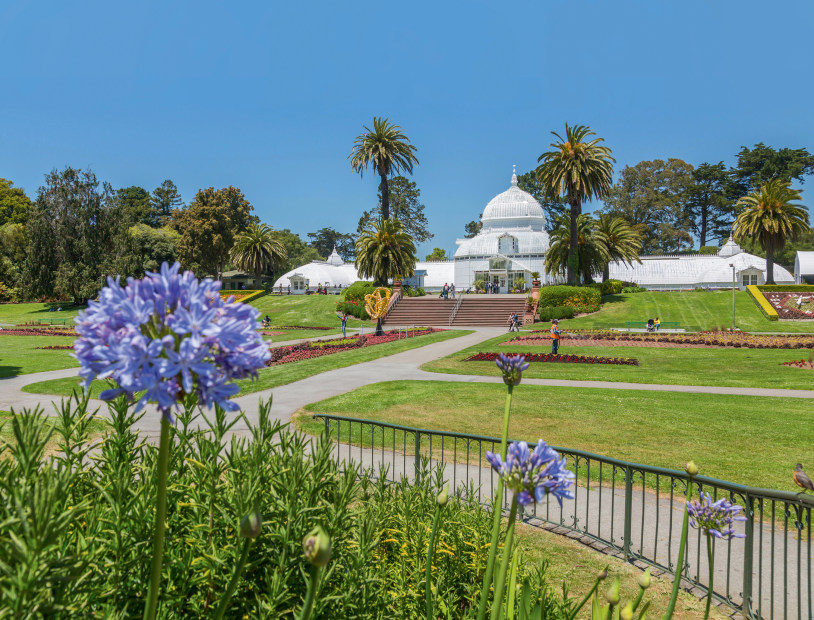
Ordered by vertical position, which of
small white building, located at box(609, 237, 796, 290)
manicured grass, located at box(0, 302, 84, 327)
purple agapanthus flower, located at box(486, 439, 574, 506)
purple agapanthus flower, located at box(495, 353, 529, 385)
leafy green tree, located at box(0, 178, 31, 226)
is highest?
leafy green tree, located at box(0, 178, 31, 226)

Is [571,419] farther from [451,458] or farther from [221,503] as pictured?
[221,503]

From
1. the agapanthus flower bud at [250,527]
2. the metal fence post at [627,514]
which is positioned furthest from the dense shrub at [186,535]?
the metal fence post at [627,514]

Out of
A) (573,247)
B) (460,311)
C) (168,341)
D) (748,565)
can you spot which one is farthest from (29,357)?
(573,247)

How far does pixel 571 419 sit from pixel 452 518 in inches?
308

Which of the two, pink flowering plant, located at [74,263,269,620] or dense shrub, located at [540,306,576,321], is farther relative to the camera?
dense shrub, located at [540,306,576,321]

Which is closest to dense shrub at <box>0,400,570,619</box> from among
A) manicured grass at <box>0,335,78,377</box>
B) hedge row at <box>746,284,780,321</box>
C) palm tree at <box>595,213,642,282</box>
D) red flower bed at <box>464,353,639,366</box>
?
manicured grass at <box>0,335,78,377</box>

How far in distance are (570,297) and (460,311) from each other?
334 inches

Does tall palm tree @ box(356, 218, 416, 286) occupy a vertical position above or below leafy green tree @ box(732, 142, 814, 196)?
→ below

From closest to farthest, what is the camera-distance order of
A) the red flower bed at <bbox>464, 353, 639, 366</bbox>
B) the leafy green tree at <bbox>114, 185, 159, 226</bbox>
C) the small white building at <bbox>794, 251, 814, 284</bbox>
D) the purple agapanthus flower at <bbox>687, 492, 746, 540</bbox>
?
1. the purple agapanthus flower at <bbox>687, 492, 746, 540</bbox>
2. the red flower bed at <bbox>464, 353, 639, 366</bbox>
3. the small white building at <bbox>794, 251, 814, 284</bbox>
4. the leafy green tree at <bbox>114, 185, 159, 226</bbox>

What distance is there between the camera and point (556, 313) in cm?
4047

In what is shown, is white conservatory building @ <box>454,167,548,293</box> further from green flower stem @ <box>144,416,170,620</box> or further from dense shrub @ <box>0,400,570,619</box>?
green flower stem @ <box>144,416,170,620</box>

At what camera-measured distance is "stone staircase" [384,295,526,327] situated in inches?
1700

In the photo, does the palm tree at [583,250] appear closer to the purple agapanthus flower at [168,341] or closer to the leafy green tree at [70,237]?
the leafy green tree at [70,237]

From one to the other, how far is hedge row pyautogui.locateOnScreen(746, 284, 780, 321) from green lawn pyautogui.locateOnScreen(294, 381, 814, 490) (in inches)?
1146
